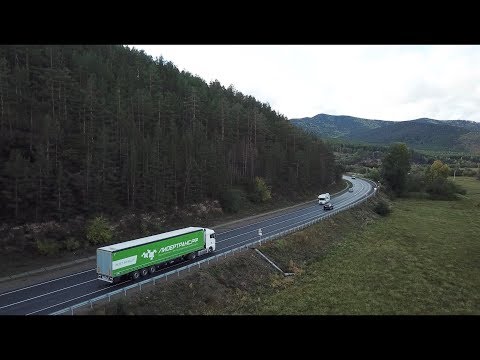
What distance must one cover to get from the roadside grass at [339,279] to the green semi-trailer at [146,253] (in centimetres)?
353

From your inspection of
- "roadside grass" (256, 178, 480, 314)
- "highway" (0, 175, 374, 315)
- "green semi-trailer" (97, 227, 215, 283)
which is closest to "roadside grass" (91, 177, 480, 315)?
"roadside grass" (256, 178, 480, 314)

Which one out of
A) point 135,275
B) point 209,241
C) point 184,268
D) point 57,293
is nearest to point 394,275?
point 209,241

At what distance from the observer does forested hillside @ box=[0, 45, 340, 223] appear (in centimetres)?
4059

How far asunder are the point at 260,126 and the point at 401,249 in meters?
47.0

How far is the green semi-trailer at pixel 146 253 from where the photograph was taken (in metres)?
30.0

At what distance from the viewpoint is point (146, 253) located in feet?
107

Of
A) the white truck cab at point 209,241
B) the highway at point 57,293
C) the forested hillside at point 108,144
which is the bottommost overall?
the highway at point 57,293

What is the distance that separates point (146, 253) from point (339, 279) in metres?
20.3

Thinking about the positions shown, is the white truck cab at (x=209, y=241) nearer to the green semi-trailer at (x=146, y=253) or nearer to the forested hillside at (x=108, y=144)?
the green semi-trailer at (x=146, y=253)

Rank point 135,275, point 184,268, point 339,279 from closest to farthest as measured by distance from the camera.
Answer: point 135,275 < point 184,268 < point 339,279

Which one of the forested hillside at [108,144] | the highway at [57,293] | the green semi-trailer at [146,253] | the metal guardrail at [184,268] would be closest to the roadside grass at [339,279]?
the metal guardrail at [184,268]

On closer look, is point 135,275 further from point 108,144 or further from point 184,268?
point 108,144
